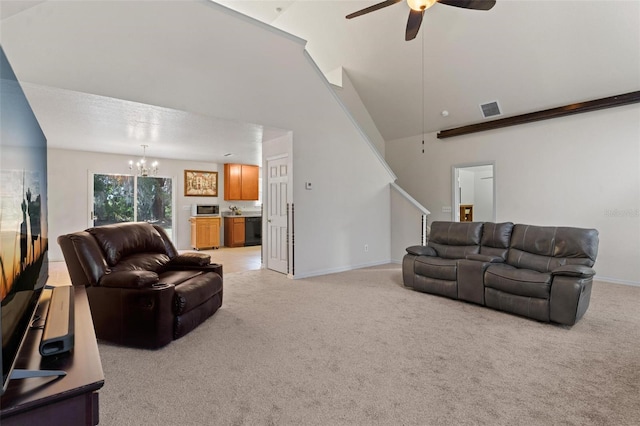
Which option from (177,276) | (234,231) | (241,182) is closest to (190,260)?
(177,276)

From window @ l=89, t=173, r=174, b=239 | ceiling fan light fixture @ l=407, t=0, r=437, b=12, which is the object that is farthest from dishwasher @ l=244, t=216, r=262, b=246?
ceiling fan light fixture @ l=407, t=0, r=437, b=12

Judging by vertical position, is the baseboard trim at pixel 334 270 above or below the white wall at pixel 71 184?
below

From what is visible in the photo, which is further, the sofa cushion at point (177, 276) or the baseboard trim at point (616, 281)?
the baseboard trim at point (616, 281)

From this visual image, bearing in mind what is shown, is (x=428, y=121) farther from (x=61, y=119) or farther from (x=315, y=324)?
(x=61, y=119)

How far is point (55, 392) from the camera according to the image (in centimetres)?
101

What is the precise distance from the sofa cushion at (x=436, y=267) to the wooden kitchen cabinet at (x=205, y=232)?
19.2 ft

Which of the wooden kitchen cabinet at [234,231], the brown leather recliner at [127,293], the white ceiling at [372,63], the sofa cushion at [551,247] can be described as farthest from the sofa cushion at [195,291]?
the wooden kitchen cabinet at [234,231]

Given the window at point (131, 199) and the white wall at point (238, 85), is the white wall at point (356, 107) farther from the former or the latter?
the window at point (131, 199)

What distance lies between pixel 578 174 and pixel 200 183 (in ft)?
27.2

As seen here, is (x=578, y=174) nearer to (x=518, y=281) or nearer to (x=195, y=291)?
(x=518, y=281)

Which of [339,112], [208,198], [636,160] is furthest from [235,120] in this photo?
[636,160]

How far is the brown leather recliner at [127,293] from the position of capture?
2.63 metres

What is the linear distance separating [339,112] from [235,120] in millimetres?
2057

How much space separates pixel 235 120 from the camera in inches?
174
